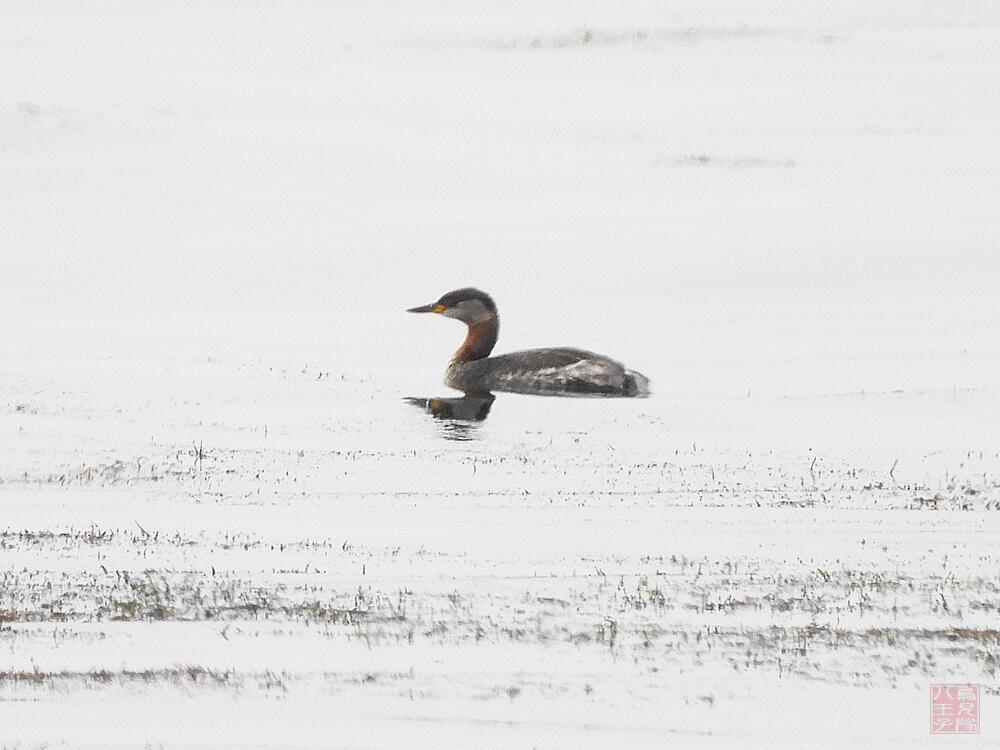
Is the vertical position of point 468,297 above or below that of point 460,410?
above

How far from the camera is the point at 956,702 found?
7.05 m

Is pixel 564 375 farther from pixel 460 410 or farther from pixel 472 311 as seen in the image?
pixel 472 311

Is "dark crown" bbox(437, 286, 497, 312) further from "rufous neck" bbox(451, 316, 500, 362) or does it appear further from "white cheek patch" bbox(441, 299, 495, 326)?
"rufous neck" bbox(451, 316, 500, 362)

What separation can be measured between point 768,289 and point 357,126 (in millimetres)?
22259

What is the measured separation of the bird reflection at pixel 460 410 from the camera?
15.3m

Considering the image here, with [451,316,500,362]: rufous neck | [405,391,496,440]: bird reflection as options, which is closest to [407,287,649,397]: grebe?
[451,316,500,362]: rufous neck

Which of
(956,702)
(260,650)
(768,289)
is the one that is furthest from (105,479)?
(768,289)

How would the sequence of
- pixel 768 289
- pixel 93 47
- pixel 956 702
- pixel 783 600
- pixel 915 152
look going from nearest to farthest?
1. pixel 956 702
2. pixel 783 600
3. pixel 768 289
4. pixel 915 152
5. pixel 93 47

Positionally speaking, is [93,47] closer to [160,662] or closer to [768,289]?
[768,289]

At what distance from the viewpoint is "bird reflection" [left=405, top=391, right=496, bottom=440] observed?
15312 millimetres

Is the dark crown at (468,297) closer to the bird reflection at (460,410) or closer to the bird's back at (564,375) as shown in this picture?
the bird's back at (564,375)

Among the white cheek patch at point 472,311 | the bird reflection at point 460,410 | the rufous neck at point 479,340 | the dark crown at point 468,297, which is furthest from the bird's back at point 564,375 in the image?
the dark crown at point 468,297

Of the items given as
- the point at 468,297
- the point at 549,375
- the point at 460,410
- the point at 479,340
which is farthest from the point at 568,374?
the point at 468,297

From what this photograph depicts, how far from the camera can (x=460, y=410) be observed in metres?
16.8
